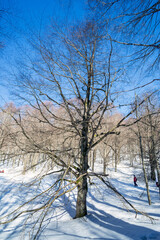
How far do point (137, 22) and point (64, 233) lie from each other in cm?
448

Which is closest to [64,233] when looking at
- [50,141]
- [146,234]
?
[146,234]

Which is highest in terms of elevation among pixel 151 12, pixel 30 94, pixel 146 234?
pixel 151 12

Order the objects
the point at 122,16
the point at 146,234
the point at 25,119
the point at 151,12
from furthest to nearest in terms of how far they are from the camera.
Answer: the point at 25,119
the point at 146,234
the point at 122,16
the point at 151,12

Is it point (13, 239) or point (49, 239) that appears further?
point (13, 239)

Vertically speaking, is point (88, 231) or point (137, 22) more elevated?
point (137, 22)

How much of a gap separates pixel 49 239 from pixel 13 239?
42.5 inches

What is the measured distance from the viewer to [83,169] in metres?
3.49

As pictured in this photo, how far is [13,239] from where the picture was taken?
9.53ft

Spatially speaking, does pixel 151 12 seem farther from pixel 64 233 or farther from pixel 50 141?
pixel 64 233

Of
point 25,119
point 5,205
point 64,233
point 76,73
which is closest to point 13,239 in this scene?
point 64,233

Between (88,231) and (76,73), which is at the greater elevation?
(76,73)

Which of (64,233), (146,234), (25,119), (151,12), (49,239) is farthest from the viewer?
(25,119)

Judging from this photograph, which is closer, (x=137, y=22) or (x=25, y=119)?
(x=137, y=22)

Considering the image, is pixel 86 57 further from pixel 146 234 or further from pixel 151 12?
pixel 146 234
